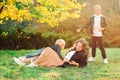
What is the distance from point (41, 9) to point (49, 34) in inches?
283

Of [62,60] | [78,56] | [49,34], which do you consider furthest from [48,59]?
[49,34]

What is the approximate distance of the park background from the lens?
8581mm

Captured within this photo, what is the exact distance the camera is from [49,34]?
20.2 metres

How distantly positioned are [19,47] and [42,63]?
36.9 ft

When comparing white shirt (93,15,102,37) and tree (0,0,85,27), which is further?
tree (0,0,85,27)

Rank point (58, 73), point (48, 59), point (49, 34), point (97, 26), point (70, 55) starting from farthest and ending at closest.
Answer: point (49, 34) < point (97, 26) < point (70, 55) < point (48, 59) < point (58, 73)

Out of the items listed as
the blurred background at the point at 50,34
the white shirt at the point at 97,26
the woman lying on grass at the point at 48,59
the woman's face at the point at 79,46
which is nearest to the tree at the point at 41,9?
the white shirt at the point at 97,26

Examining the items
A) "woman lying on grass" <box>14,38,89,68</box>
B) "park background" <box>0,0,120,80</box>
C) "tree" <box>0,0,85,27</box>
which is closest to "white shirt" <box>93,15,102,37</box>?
"park background" <box>0,0,120,80</box>

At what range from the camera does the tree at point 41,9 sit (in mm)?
12617

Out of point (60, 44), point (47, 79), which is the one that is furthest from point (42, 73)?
point (60, 44)

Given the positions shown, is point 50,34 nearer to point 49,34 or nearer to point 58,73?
point 49,34

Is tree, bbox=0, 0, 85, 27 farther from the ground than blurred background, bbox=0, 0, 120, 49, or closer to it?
farther from the ground

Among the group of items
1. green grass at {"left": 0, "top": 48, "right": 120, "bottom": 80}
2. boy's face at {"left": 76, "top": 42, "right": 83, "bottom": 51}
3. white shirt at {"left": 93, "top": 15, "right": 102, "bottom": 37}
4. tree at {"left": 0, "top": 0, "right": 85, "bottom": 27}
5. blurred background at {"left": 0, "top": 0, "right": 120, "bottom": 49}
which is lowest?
blurred background at {"left": 0, "top": 0, "right": 120, "bottom": 49}

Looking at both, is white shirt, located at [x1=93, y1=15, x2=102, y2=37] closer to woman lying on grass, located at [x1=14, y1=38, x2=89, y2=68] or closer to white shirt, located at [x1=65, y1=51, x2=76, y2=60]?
woman lying on grass, located at [x1=14, y1=38, x2=89, y2=68]
